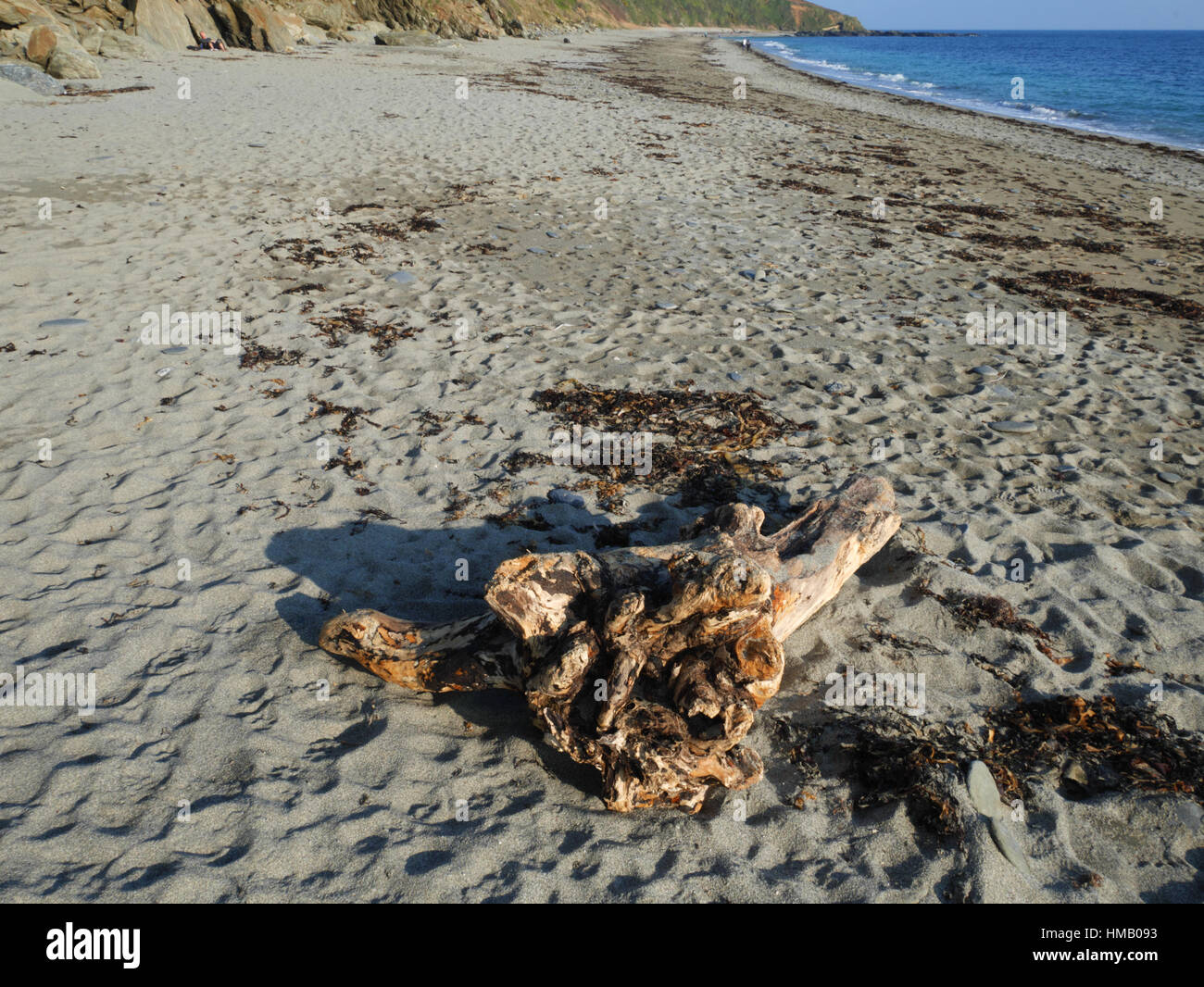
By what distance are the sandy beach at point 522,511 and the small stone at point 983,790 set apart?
5cm

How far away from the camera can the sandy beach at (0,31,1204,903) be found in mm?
2682

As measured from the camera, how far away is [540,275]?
334 inches

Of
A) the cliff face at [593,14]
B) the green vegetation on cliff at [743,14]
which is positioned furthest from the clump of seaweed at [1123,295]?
the green vegetation on cliff at [743,14]

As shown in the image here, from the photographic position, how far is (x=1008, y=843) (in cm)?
272

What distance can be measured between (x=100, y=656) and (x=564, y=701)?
2.30 metres

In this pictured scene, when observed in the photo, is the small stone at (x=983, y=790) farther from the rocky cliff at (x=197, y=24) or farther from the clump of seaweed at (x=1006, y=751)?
the rocky cliff at (x=197, y=24)

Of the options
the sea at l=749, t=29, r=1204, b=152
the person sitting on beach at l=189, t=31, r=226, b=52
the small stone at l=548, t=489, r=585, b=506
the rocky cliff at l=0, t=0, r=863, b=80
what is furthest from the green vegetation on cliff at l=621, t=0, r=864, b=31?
the small stone at l=548, t=489, r=585, b=506

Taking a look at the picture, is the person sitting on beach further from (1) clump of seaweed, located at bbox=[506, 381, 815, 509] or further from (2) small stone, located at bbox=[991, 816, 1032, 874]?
(2) small stone, located at bbox=[991, 816, 1032, 874]

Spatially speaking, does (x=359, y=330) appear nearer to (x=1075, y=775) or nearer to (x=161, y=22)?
(x=1075, y=775)

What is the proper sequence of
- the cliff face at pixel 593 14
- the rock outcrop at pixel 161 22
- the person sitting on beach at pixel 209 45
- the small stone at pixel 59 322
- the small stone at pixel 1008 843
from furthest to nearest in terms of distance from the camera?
the cliff face at pixel 593 14, the person sitting on beach at pixel 209 45, the rock outcrop at pixel 161 22, the small stone at pixel 59 322, the small stone at pixel 1008 843

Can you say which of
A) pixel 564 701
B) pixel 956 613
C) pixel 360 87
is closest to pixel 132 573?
pixel 564 701

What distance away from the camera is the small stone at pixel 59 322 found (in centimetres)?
Answer: 644

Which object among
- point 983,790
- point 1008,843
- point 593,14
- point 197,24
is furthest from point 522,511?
point 593,14

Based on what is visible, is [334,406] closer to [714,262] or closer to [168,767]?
[168,767]
